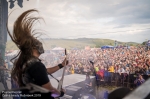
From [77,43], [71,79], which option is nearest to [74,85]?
[71,79]

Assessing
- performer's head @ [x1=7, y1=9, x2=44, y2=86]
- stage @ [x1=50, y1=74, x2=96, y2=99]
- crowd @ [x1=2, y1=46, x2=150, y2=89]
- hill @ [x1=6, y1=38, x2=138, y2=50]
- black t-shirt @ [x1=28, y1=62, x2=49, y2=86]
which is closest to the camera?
black t-shirt @ [x1=28, y1=62, x2=49, y2=86]

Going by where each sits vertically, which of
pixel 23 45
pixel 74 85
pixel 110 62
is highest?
pixel 23 45

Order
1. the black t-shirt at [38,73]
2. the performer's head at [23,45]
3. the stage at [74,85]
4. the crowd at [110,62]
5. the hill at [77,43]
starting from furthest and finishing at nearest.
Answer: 1. the stage at [74,85]
2. the hill at [77,43]
3. the crowd at [110,62]
4. the performer's head at [23,45]
5. the black t-shirt at [38,73]

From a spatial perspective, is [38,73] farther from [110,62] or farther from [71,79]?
[71,79]

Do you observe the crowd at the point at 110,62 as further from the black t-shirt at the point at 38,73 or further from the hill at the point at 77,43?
the black t-shirt at the point at 38,73

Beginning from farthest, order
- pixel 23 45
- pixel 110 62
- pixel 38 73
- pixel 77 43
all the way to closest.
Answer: pixel 77 43 < pixel 110 62 < pixel 23 45 < pixel 38 73

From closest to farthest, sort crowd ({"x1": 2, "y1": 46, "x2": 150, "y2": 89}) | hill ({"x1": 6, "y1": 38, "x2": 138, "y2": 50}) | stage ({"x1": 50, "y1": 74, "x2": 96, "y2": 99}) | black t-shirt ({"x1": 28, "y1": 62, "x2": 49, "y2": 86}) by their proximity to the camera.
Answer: black t-shirt ({"x1": 28, "y1": 62, "x2": 49, "y2": 86}) → crowd ({"x1": 2, "y1": 46, "x2": 150, "y2": 89}) → hill ({"x1": 6, "y1": 38, "x2": 138, "y2": 50}) → stage ({"x1": 50, "y1": 74, "x2": 96, "y2": 99})

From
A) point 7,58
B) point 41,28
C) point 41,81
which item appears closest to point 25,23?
point 41,81

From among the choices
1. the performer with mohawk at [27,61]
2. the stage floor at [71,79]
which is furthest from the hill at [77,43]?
the performer with mohawk at [27,61]

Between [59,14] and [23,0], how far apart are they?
29.8 inches

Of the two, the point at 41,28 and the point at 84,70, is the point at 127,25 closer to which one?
the point at 84,70

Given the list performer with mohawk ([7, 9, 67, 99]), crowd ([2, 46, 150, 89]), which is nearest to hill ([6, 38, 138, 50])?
crowd ([2, 46, 150, 89])

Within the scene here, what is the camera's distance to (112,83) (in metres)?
1.84

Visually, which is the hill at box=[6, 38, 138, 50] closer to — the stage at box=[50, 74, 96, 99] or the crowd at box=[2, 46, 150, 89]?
the crowd at box=[2, 46, 150, 89]
